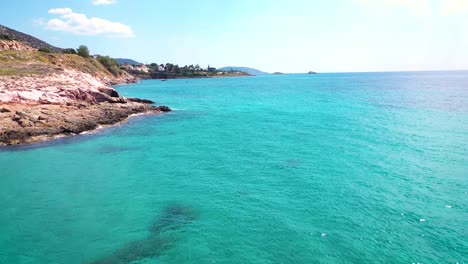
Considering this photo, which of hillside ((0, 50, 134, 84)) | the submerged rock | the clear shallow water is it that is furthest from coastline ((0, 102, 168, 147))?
the submerged rock

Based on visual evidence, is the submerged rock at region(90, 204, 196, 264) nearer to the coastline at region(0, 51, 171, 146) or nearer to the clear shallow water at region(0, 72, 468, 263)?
the clear shallow water at region(0, 72, 468, 263)

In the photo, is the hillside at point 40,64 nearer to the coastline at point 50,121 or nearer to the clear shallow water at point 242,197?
the coastline at point 50,121

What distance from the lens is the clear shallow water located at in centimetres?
1892

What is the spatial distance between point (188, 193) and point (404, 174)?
19788mm

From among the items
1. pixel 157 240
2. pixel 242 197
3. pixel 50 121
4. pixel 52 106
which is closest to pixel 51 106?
pixel 52 106

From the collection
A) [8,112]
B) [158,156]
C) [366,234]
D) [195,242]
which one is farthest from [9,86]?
[366,234]

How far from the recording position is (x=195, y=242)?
1969 cm

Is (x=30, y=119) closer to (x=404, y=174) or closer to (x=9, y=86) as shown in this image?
(x=9, y=86)

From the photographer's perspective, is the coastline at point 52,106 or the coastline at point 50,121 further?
the coastline at point 52,106

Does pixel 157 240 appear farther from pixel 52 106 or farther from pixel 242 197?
pixel 52 106

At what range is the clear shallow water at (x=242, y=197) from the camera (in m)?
18.9

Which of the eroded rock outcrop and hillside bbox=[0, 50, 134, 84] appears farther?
hillside bbox=[0, 50, 134, 84]

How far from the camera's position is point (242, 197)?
26047 millimetres

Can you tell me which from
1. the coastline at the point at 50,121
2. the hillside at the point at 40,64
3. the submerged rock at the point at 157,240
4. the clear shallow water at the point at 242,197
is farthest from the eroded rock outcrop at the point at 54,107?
the submerged rock at the point at 157,240
